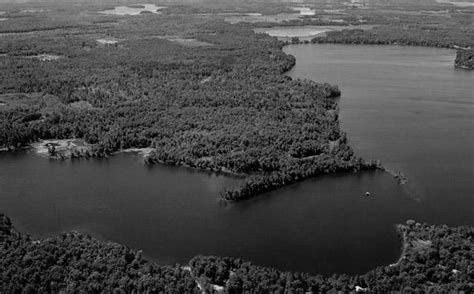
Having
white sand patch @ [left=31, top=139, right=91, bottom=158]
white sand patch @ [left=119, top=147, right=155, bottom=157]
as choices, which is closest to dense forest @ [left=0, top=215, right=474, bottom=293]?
white sand patch @ [left=119, top=147, right=155, bottom=157]

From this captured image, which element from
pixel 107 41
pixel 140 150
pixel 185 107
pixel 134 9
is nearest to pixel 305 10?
pixel 134 9

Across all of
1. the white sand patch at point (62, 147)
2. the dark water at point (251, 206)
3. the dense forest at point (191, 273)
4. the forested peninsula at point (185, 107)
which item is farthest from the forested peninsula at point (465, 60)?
the white sand patch at point (62, 147)

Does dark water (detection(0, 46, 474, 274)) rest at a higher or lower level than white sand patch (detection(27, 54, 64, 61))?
lower

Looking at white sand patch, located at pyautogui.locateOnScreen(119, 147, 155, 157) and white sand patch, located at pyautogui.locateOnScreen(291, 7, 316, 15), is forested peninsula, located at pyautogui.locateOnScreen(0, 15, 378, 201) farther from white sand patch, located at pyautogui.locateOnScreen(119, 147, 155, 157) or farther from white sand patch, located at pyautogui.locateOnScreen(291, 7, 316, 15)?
white sand patch, located at pyautogui.locateOnScreen(291, 7, 316, 15)

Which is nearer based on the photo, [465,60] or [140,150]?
[140,150]

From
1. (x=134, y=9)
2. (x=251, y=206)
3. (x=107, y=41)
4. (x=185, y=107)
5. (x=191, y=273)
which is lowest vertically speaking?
(x=191, y=273)

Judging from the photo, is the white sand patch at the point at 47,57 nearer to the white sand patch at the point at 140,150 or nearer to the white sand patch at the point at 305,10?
the white sand patch at the point at 140,150

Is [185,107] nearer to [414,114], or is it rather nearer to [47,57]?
[414,114]
